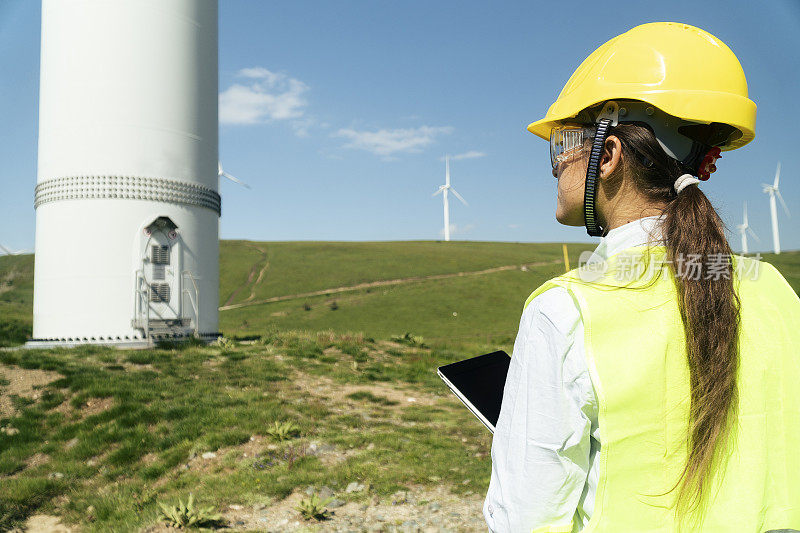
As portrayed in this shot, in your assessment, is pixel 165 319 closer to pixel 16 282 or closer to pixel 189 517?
pixel 189 517

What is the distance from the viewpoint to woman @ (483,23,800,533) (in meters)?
1.62

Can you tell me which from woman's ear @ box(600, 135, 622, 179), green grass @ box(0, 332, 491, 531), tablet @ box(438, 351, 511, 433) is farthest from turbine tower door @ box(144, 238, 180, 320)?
woman's ear @ box(600, 135, 622, 179)

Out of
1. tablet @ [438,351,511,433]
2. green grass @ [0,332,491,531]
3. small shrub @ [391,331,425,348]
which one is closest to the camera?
tablet @ [438,351,511,433]

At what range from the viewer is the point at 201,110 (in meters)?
18.6

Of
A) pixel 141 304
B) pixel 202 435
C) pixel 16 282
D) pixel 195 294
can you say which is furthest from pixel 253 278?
pixel 202 435

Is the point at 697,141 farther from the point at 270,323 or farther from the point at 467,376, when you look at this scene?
the point at 270,323

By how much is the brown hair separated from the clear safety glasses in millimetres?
417

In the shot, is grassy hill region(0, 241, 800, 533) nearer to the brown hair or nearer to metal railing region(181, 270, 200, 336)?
metal railing region(181, 270, 200, 336)

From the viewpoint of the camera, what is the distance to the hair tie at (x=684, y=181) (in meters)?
1.94

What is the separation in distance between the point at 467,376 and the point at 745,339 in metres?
1.19

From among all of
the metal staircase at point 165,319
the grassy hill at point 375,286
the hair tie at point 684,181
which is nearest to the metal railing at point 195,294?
A: the metal staircase at point 165,319

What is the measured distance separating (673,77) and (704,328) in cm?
88

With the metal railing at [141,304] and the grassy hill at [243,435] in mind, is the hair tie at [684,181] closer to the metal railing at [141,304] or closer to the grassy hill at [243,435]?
the grassy hill at [243,435]

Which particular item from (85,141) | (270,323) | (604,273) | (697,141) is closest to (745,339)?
(604,273)
